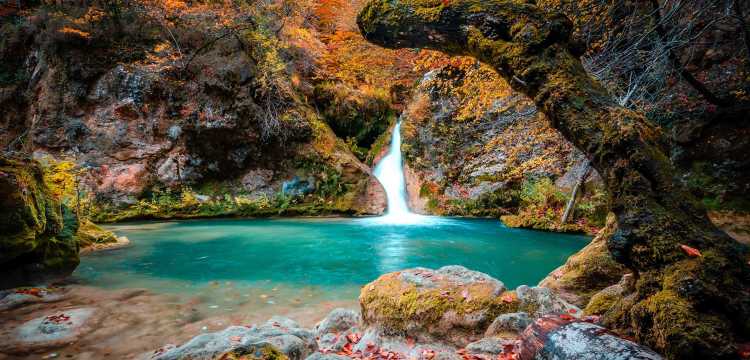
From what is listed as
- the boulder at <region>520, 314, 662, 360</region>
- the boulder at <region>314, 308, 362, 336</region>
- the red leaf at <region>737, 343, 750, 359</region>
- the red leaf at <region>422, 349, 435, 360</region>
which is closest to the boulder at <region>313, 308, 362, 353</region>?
the boulder at <region>314, 308, 362, 336</region>

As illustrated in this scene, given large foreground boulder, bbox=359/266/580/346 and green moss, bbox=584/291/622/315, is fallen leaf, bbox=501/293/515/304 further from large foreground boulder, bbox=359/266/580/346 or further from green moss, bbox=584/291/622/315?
green moss, bbox=584/291/622/315

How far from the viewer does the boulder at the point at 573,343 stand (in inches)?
65.8

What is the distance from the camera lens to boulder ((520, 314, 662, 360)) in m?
1.67

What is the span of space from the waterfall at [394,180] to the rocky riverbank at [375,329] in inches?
420

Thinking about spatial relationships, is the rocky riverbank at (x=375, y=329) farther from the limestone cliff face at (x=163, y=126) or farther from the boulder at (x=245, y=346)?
the limestone cliff face at (x=163, y=126)

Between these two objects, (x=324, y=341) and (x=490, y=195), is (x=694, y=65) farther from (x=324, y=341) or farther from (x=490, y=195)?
(x=324, y=341)

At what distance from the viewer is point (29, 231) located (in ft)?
15.1

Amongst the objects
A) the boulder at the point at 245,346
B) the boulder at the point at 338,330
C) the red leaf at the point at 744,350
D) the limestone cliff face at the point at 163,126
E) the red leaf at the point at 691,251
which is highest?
the limestone cliff face at the point at 163,126

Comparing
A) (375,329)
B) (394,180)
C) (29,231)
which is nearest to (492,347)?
(375,329)

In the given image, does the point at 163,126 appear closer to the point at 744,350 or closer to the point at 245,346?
the point at 245,346

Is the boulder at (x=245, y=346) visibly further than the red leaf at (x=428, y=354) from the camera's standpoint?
No

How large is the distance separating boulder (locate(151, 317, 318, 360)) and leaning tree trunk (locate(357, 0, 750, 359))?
1.99 meters

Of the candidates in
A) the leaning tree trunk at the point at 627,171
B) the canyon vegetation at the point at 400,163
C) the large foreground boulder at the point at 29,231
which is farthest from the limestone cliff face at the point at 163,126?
the leaning tree trunk at the point at 627,171

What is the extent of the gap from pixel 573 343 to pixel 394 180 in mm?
14618
